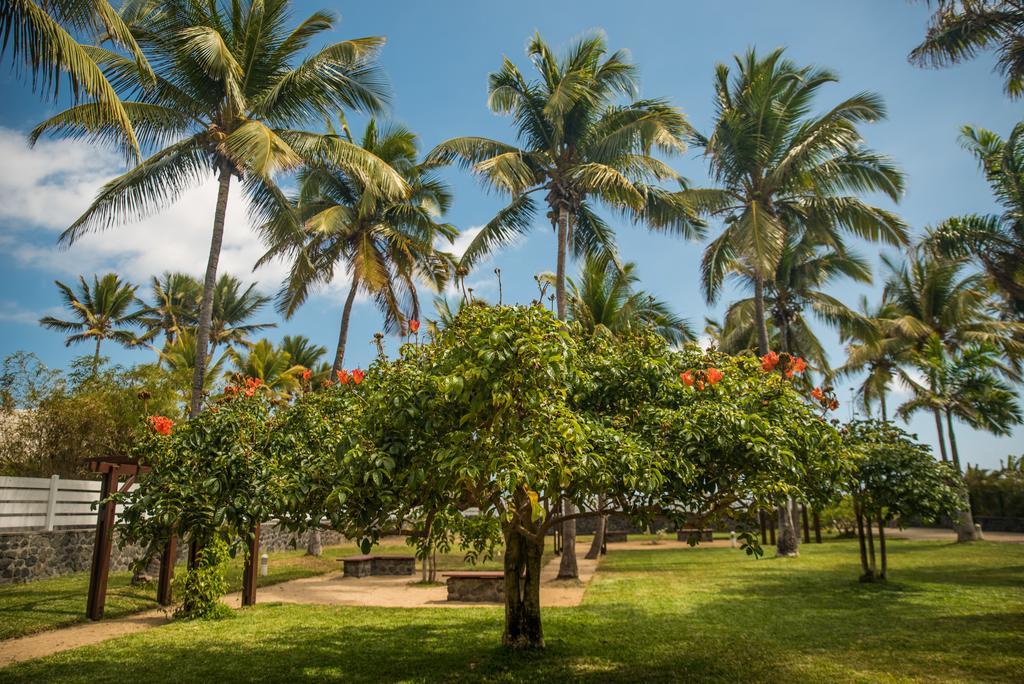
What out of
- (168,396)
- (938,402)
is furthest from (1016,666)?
(168,396)

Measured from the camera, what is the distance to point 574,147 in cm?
1557

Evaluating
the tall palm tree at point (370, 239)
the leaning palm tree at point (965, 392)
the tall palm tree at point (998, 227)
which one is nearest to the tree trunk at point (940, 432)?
the leaning palm tree at point (965, 392)

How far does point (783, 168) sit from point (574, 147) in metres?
5.77

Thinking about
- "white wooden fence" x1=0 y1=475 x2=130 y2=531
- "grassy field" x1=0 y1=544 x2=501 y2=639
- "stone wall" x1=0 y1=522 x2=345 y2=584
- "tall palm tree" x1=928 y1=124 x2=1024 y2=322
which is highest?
"tall palm tree" x1=928 y1=124 x2=1024 y2=322

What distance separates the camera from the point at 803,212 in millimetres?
18266

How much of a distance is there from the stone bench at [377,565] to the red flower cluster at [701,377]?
1168 cm

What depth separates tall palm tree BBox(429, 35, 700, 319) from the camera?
14.8 meters

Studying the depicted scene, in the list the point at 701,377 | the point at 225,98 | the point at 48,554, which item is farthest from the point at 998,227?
the point at 48,554

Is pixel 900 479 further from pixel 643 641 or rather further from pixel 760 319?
pixel 760 319

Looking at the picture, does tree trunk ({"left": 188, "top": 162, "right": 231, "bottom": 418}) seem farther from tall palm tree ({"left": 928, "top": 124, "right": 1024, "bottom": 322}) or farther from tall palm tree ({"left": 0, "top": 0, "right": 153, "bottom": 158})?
tall palm tree ({"left": 928, "top": 124, "right": 1024, "bottom": 322})

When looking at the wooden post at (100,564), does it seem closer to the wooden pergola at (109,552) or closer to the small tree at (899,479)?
the wooden pergola at (109,552)

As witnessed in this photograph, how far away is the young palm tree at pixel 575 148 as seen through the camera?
48.4 ft

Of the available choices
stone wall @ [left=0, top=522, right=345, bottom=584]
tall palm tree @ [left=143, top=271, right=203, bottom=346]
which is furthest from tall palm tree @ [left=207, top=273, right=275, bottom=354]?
stone wall @ [left=0, top=522, right=345, bottom=584]

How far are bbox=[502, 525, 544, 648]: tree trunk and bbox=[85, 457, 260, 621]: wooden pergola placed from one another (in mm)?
4152
